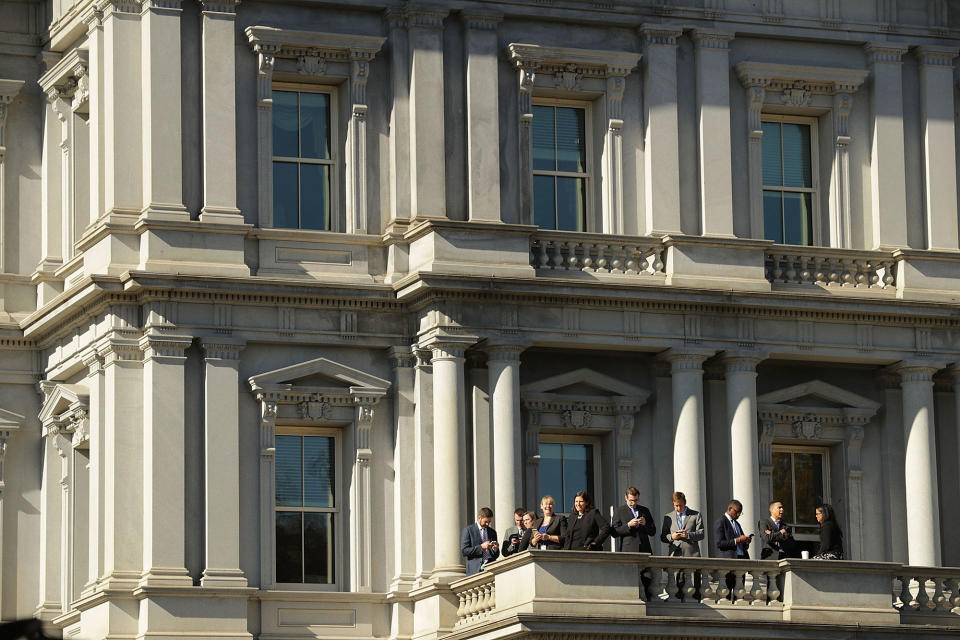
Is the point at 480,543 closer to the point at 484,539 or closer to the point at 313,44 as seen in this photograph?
the point at 484,539

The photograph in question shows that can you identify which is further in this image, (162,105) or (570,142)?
(570,142)

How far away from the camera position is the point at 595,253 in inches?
1076

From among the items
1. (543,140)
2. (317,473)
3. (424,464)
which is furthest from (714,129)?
(317,473)

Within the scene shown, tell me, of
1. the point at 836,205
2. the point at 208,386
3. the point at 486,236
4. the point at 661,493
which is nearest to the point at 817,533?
the point at 661,493

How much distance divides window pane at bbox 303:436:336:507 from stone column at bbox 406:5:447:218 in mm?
3267

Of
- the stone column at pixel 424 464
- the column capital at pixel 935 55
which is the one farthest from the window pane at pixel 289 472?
the column capital at pixel 935 55

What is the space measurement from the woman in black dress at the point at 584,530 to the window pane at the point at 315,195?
21.9 ft

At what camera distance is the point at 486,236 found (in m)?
26.6

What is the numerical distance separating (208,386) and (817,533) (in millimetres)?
8848

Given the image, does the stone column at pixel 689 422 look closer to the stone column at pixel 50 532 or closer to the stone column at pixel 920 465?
the stone column at pixel 920 465

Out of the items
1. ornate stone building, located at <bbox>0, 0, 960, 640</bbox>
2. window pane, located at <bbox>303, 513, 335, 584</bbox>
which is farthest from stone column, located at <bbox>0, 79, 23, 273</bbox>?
window pane, located at <bbox>303, 513, 335, 584</bbox>

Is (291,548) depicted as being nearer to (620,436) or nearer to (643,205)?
(620,436)

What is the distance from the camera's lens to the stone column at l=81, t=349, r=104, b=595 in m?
26.1

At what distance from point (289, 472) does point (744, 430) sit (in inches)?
236
